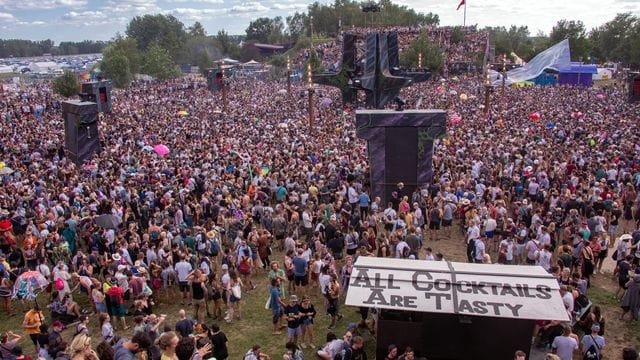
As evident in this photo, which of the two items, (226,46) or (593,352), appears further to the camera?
(226,46)

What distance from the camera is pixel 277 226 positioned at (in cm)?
1488

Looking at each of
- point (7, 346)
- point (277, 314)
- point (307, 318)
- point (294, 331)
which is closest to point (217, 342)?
point (294, 331)

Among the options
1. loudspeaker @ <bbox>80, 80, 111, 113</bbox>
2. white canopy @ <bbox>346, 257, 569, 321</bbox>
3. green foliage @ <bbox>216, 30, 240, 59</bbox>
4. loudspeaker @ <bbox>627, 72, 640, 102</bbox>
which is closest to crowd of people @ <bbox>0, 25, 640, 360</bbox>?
white canopy @ <bbox>346, 257, 569, 321</bbox>

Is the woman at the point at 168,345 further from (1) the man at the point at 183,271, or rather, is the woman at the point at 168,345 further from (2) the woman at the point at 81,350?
(1) the man at the point at 183,271

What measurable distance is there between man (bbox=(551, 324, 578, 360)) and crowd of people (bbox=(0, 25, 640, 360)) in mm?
67

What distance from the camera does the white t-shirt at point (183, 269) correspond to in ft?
37.9

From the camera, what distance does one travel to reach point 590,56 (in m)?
72.2

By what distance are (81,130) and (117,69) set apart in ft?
143

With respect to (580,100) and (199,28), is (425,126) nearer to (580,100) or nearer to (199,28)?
(580,100)

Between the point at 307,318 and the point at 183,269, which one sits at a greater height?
the point at 183,269

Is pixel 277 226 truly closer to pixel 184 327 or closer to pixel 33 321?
pixel 184 327

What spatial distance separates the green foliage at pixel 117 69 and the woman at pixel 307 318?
199ft

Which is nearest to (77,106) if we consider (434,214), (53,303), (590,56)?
(53,303)

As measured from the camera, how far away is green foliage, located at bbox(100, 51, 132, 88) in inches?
2469
